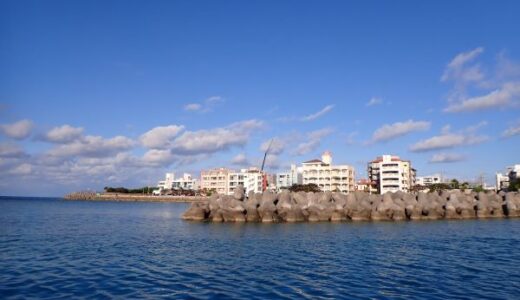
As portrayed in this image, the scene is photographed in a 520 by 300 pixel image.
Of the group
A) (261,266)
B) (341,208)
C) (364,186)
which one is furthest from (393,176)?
(261,266)

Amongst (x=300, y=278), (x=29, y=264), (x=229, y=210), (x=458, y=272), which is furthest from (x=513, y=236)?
(x=29, y=264)

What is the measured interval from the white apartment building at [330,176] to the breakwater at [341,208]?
90068 mm

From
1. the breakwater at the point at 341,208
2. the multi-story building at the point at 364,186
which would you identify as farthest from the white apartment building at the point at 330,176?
the breakwater at the point at 341,208

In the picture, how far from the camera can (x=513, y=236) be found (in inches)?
1608

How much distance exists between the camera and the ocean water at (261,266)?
61.4ft

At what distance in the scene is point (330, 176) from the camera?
16238 centimetres

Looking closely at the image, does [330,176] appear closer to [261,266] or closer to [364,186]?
[364,186]

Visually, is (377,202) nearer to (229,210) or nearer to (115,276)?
(229,210)

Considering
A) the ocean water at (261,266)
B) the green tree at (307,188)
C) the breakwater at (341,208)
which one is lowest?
the ocean water at (261,266)

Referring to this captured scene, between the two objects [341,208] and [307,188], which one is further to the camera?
[307,188]

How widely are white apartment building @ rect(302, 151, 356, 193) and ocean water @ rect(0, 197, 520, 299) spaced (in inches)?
4757

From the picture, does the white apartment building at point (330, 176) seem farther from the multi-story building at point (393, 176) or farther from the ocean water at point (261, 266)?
the ocean water at point (261, 266)

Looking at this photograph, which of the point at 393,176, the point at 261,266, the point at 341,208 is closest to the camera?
the point at 261,266

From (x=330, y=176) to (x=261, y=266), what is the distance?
14004 cm
